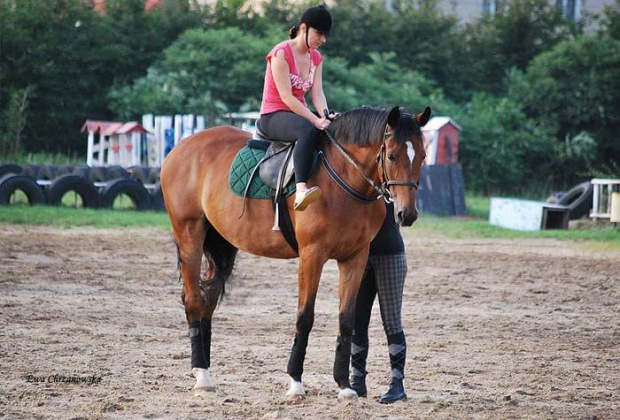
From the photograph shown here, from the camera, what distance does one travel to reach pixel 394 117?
22.0 ft

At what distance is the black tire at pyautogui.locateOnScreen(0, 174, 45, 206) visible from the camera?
20719 mm

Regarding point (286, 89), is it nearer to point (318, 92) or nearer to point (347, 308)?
point (318, 92)

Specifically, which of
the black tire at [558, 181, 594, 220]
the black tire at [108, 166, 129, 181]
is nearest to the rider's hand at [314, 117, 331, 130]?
the black tire at [558, 181, 594, 220]

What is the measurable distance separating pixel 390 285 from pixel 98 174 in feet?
54.5

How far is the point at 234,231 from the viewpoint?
7680 mm

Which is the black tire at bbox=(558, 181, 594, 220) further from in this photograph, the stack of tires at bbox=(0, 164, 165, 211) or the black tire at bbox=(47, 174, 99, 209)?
the black tire at bbox=(47, 174, 99, 209)

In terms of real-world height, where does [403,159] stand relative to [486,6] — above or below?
below

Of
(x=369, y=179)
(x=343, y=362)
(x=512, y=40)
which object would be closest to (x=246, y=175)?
(x=369, y=179)

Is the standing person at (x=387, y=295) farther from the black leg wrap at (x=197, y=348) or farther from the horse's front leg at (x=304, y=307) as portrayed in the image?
the black leg wrap at (x=197, y=348)

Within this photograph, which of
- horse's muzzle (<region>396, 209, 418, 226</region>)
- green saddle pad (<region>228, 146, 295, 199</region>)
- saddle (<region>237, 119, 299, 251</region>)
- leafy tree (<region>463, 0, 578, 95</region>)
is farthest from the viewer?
leafy tree (<region>463, 0, 578, 95</region>)

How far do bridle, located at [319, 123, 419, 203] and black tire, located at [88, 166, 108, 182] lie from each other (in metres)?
16.4

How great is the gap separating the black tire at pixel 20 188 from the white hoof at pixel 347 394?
591 inches

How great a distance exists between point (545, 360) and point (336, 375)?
2.22 metres

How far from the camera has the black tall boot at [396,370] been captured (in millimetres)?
6887
